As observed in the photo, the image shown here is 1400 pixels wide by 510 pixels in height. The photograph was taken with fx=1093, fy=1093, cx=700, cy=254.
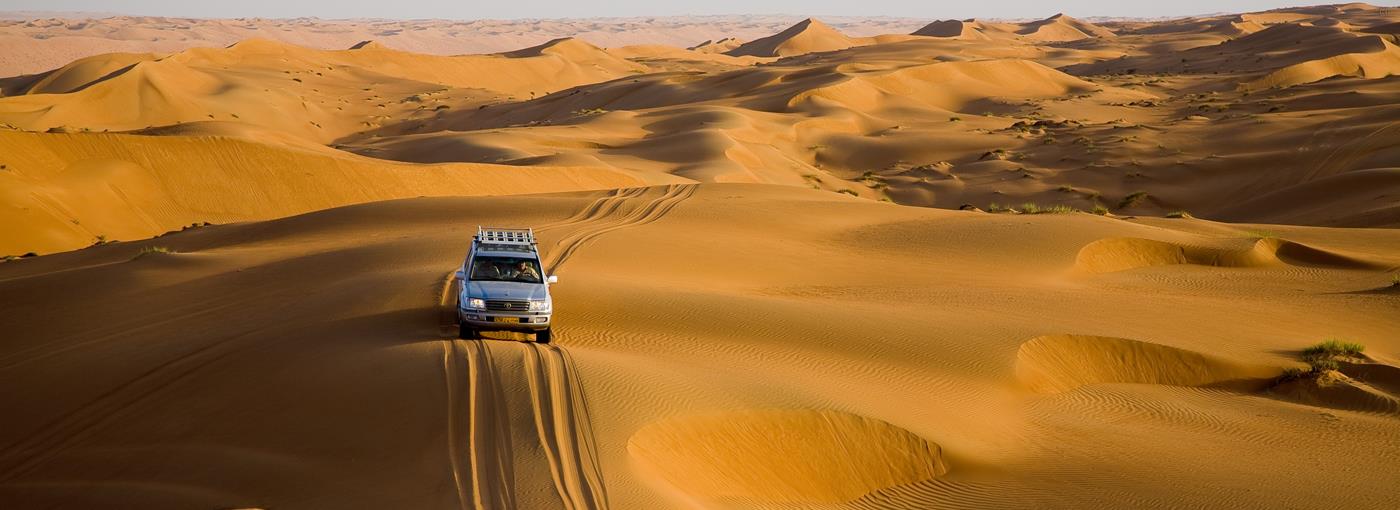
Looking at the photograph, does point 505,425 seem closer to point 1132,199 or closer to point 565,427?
point 565,427

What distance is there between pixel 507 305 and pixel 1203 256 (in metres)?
14.4

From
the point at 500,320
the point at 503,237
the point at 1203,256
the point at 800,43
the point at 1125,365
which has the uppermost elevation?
the point at 503,237

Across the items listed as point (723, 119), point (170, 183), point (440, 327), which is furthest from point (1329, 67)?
point (440, 327)

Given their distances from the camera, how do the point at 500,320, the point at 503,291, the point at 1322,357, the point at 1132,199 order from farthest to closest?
the point at 1132,199, the point at 1322,357, the point at 503,291, the point at 500,320

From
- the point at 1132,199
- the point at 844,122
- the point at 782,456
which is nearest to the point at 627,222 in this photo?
the point at 782,456

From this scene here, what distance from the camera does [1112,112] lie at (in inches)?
2103

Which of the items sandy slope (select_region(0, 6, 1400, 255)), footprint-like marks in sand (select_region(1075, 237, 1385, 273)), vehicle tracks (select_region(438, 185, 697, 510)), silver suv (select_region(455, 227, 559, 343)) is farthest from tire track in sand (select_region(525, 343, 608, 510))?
sandy slope (select_region(0, 6, 1400, 255))

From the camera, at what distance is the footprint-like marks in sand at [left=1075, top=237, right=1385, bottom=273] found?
19641 millimetres

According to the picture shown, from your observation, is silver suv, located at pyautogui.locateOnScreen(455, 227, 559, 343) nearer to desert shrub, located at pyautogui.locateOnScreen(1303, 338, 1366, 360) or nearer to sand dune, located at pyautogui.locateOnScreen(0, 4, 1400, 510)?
sand dune, located at pyautogui.locateOnScreen(0, 4, 1400, 510)

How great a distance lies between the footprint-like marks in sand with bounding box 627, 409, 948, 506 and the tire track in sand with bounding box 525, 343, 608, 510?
0.45 m

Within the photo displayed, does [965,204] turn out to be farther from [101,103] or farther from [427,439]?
[101,103]

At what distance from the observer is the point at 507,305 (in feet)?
35.4

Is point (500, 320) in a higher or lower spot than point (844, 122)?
higher

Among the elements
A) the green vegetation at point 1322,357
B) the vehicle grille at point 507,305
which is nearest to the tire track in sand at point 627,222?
the vehicle grille at point 507,305
